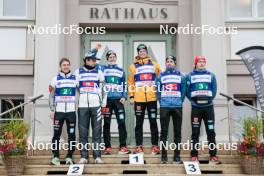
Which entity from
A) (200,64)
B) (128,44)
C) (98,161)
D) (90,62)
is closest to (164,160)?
(98,161)

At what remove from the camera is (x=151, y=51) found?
12.7m

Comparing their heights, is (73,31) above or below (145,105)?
above

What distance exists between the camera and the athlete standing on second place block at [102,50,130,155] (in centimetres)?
986

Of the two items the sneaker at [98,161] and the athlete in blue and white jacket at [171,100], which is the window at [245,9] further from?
the sneaker at [98,161]

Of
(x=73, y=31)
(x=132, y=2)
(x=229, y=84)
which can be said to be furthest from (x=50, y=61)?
(x=229, y=84)

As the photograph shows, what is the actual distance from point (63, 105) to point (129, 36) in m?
3.84

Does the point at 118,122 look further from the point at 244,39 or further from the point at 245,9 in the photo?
the point at 245,9

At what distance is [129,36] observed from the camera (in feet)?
41.9

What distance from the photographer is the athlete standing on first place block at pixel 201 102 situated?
31.2 feet

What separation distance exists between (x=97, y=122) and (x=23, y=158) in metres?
1.42

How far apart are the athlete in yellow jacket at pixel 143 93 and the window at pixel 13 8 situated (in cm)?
381

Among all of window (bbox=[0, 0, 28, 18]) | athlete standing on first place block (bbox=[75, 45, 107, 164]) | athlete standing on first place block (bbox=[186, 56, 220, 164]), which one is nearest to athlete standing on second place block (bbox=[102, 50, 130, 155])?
athlete standing on first place block (bbox=[75, 45, 107, 164])

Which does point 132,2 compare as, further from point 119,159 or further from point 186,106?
point 119,159

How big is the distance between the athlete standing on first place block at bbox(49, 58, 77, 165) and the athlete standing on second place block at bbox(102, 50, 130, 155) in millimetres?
677
